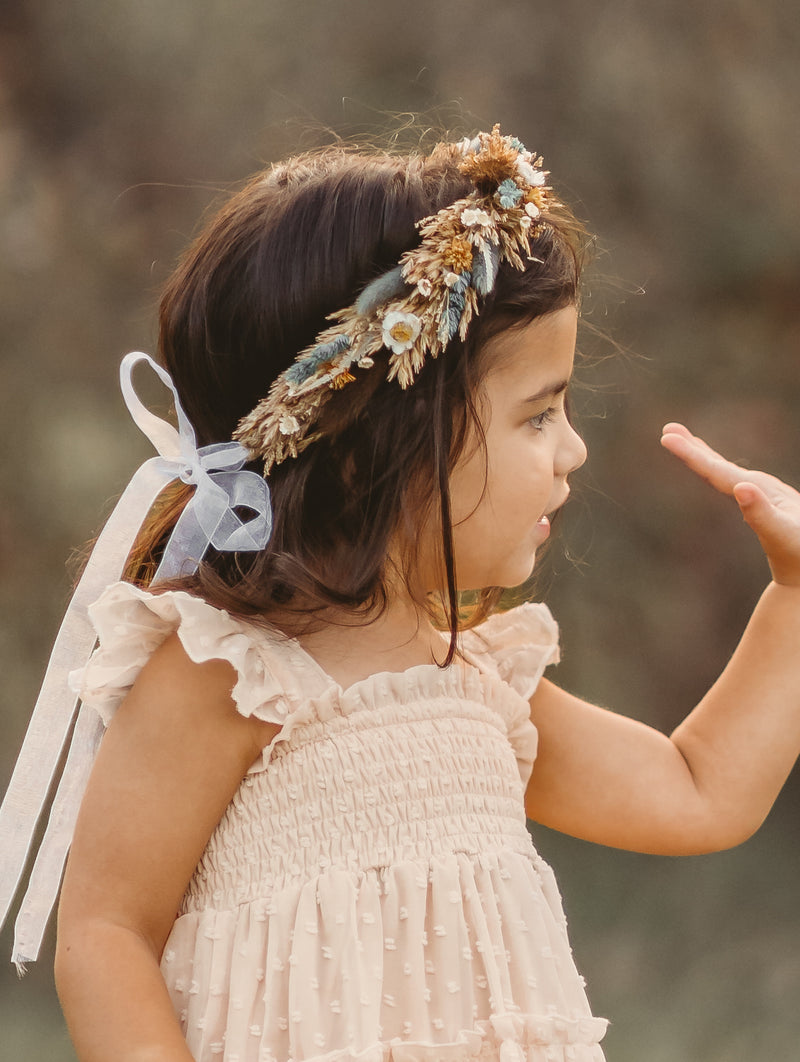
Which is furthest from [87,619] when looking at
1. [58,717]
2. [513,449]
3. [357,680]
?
[513,449]

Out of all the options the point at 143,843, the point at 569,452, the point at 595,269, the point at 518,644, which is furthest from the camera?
the point at 595,269

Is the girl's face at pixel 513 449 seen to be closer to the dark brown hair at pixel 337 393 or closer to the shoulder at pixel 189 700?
the dark brown hair at pixel 337 393

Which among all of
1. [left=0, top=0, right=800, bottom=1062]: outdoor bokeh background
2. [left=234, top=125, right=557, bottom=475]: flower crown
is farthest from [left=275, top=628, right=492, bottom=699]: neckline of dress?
[left=0, top=0, right=800, bottom=1062]: outdoor bokeh background

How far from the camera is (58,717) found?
27.9 inches

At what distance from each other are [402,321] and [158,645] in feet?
0.72

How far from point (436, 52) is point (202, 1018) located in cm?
99

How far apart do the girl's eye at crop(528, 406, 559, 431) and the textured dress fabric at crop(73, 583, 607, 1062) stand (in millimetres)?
157

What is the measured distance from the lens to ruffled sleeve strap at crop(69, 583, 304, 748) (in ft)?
2.15

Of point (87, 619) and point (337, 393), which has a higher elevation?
point (337, 393)

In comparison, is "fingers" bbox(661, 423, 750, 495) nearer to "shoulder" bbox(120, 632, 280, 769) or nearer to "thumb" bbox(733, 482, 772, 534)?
"thumb" bbox(733, 482, 772, 534)

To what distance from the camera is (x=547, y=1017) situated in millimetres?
673

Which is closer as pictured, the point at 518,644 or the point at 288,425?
the point at 288,425

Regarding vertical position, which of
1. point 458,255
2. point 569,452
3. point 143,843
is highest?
point 458,255

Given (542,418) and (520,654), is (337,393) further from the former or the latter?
(520,654)
